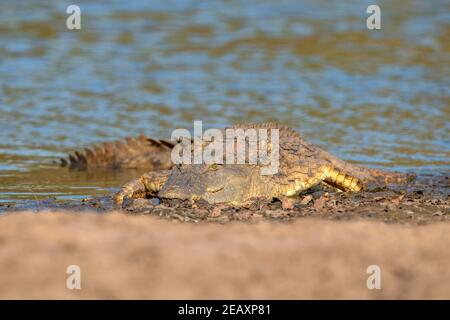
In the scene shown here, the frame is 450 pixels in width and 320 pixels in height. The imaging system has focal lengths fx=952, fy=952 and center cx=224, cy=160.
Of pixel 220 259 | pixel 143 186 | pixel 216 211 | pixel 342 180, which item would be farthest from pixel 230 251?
pixel 342 180

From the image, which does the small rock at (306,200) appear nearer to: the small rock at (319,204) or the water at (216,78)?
the small rock at (319,204)

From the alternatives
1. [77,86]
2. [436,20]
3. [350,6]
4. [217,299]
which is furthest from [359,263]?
[350,6]

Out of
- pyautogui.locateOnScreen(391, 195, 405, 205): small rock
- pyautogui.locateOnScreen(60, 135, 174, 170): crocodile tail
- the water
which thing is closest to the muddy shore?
pyautogui.locateOnScreen(391, 195, 405, 205): small rock

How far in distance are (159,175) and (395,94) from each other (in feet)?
25.6

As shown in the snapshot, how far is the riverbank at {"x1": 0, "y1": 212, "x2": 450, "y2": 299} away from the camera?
593 cm

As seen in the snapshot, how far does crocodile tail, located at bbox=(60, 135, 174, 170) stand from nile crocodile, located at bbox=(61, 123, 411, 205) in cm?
257

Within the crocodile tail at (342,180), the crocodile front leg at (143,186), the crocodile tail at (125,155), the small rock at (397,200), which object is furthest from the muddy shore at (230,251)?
the crocodile tail at (125,155)

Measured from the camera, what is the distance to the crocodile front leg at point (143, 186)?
30.5 feet

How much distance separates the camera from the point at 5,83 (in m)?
17.1

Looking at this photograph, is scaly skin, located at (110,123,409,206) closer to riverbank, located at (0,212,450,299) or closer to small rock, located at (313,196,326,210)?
small rock, located at (313,196,326,210)

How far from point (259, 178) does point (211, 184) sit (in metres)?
0.58

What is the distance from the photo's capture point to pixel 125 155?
1240cm

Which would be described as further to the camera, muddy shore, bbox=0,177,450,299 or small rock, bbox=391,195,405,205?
small rock, bbox=391,195,405,205

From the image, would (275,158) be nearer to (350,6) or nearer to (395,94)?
(395,94)
